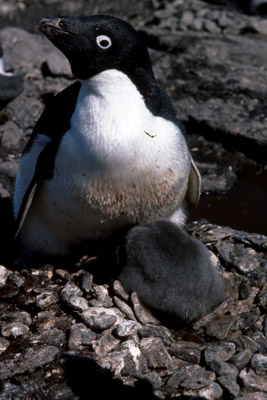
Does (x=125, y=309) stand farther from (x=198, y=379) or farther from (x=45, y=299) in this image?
(x=198, y=379)

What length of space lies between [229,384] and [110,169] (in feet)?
3.51

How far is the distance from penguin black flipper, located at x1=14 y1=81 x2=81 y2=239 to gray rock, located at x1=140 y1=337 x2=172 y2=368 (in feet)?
3.00

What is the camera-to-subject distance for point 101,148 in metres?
2.87

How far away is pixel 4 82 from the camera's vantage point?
4.75 metres

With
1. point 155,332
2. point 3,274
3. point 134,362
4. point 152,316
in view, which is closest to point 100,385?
point 134,362

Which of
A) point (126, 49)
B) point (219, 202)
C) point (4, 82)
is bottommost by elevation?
point (219, 202)

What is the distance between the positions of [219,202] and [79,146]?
1.45 meters

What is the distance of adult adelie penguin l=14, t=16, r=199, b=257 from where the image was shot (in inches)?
111

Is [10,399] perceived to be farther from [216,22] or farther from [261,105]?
[216,22]

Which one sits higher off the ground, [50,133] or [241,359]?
[50,133]

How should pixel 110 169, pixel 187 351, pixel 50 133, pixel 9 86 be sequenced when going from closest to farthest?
1. pixel 187 351
2. pixel 110 169
3. pixel 50 133
4. pixel 9 86

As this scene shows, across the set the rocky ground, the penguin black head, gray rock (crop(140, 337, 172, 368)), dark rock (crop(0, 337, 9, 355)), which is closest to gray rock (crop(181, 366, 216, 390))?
the rocky ground

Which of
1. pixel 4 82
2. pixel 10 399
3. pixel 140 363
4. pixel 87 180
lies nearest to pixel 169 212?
pixel 87 180

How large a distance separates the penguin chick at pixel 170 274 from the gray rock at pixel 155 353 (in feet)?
0.63
